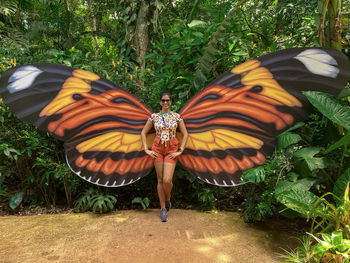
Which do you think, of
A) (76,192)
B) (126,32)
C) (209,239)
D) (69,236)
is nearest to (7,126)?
(76,192)

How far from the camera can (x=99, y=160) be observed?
3055mm

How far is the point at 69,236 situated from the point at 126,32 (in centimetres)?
443

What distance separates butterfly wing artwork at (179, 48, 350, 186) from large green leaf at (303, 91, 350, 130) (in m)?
0.19

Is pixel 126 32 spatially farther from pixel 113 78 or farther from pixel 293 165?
pixel 293 165

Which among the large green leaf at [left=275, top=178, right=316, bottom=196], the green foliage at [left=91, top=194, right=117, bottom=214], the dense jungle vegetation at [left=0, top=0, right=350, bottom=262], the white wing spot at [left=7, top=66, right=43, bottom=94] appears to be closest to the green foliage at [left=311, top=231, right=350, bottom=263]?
the dense jungle vegetation at [left=0, top=0, right=350, bottom=262]

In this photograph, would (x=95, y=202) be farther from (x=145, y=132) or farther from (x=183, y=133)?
(x=183, y=133)

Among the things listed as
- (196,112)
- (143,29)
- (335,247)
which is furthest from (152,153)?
(143,29)

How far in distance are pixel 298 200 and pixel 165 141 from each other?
1402 mm

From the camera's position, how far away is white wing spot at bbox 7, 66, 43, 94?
2898 millimetres

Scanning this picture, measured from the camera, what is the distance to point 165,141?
2.86 m

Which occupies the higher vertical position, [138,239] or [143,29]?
[143,29]

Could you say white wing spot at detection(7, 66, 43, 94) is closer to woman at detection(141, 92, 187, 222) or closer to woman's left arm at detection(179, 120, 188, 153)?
woman at detection(141, 92, 187, 222)

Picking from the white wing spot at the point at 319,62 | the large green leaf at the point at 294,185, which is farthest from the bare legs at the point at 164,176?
the white wing spot at the point at 319,62

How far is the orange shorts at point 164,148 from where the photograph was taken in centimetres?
287
